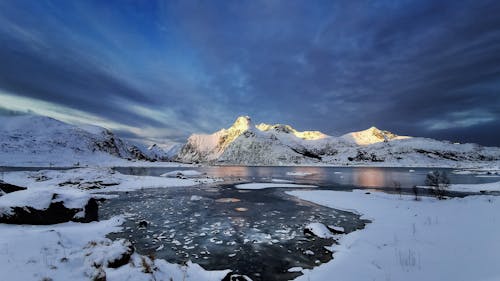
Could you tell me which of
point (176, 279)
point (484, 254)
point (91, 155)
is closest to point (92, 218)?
point (176, 279)

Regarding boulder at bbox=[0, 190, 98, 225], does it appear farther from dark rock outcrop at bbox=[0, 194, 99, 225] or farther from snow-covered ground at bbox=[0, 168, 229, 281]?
snow-covered ground at bbox=[0, 168, 229, 281]

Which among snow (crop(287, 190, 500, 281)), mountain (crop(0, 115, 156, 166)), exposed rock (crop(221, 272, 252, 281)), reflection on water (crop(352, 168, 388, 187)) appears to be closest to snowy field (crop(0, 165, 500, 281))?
snow (crop(287, 190, 500, 281))

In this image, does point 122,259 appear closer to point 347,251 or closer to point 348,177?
point 347,251

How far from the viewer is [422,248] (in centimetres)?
1230

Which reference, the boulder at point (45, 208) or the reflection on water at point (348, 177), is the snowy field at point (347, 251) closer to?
the boulder at point (45, 208)

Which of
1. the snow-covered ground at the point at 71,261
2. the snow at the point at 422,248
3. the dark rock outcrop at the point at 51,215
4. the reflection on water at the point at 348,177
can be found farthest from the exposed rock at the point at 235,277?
the reflection on water at the point at 348,177

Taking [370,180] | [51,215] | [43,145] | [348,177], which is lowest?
[51,215]

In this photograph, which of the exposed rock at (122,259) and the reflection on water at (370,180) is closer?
the exposed rock at (122,259)

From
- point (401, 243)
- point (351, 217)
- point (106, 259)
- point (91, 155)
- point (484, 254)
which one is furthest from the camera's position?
point (91, 155)

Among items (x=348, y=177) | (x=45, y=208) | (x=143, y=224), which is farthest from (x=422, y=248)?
(x=348, y=177)

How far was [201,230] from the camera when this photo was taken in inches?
669

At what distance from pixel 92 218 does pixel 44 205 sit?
3.35m

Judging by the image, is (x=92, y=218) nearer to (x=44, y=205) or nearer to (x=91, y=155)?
(x=44, y=205)

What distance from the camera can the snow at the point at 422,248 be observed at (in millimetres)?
9680
